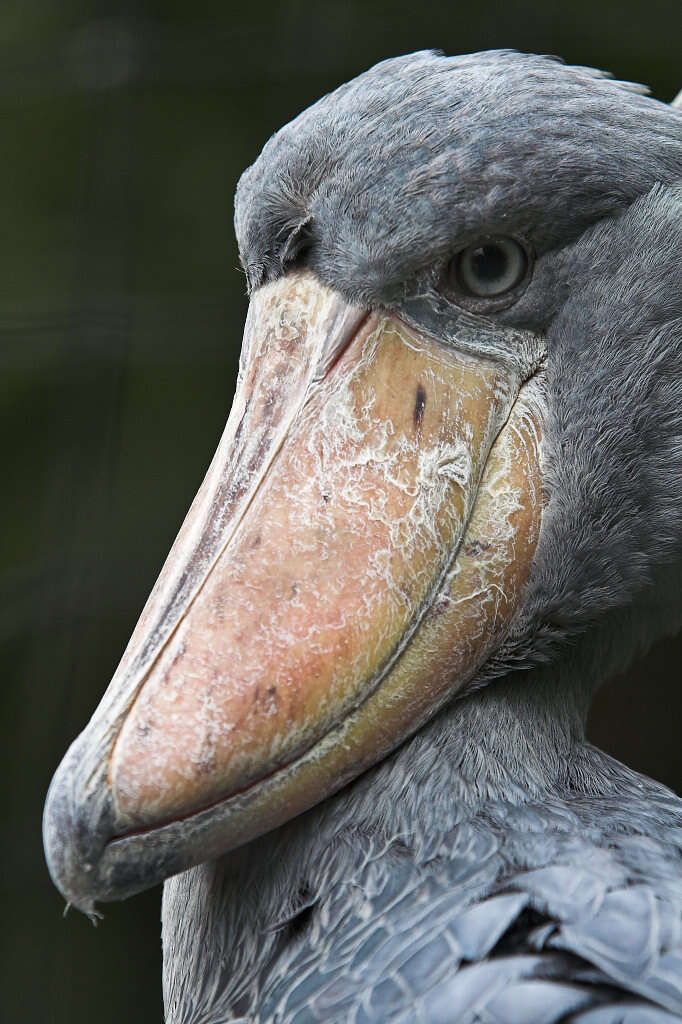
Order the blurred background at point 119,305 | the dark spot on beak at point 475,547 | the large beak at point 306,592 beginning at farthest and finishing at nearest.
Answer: the blurred background at point 119,305 < the dark spot on beak at point 475,547 < the large beak at point 306,592

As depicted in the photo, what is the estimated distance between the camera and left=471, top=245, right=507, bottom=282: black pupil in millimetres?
1026

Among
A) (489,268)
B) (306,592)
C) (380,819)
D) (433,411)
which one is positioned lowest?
(380,819)

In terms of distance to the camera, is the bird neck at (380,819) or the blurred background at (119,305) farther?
the blurred background at (119,305)

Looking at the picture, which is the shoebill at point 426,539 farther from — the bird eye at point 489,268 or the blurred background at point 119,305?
the blurred background at point 119,305

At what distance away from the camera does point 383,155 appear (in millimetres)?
1008

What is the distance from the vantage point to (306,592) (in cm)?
95

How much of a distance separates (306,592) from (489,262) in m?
0.30

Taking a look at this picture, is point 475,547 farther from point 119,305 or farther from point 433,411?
point 119,305

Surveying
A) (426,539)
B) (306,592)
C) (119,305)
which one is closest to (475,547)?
(426,539)

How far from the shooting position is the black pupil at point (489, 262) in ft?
3.37

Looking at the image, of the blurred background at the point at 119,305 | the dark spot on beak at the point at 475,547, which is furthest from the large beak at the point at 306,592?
the blurred background at the point at 119,305

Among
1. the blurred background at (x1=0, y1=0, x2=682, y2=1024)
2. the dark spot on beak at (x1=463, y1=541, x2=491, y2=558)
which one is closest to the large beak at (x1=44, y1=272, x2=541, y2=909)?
the dark spot on beak at (x1=463, y1=541, x2=491, y2=558)

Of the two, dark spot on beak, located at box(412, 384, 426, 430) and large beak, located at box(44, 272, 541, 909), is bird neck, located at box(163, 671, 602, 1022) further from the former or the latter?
dark spot on beak, located at box(412, 384, 426, 430)

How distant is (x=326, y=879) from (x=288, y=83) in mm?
1610
